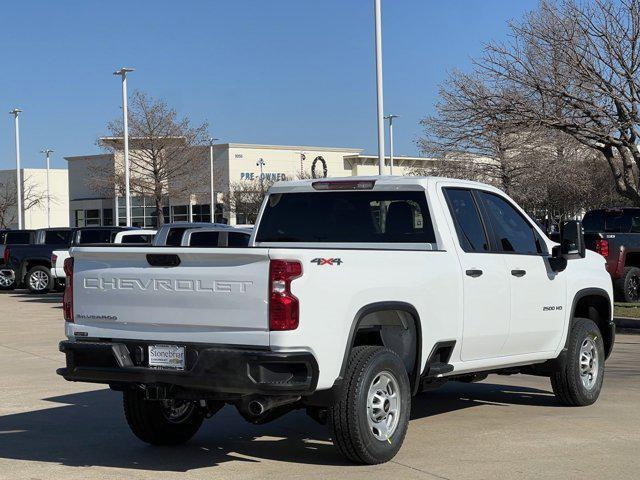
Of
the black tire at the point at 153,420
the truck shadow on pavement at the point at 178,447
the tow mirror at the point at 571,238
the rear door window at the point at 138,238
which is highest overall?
the rear door window at the point at 138,238

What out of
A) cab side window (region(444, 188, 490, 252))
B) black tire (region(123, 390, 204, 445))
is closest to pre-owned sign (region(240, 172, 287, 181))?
cab side window (region(444, 188, 490, 252))

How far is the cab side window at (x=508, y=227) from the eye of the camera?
8812 millimetres

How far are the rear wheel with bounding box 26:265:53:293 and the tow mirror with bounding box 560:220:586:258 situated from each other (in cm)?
2331

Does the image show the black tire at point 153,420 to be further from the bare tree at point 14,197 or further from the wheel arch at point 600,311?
the bare tree at point 14,197

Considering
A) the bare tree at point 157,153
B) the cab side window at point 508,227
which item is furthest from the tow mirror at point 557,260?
the bare tree at point 157,153

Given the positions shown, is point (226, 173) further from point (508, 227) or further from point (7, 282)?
point (508, 227)

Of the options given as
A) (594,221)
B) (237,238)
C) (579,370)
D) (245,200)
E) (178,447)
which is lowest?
(178,447)

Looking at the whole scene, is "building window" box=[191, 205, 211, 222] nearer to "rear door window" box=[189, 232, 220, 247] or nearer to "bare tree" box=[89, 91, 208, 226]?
"bare tree" box=[89, 91, 208, 226]

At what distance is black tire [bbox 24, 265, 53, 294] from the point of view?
98.6 ft

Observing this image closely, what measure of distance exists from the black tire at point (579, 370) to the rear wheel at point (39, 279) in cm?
2278

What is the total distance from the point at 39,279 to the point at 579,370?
2315 centimetres

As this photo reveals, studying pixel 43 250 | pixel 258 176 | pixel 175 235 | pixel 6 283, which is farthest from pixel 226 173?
pixel 175 235

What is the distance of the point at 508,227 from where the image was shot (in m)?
9.02

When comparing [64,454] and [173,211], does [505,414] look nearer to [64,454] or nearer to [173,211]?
[64,454]
